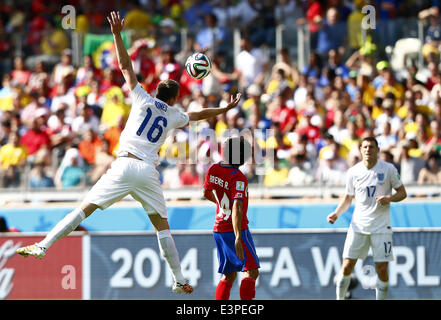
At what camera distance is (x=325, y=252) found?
39.6 feet

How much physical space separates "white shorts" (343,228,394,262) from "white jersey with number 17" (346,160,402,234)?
0.23ft

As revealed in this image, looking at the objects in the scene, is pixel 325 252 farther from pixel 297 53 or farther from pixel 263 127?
pixel 297 53

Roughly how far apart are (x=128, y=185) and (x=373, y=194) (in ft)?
10.8

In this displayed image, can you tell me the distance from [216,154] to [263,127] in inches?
53.3

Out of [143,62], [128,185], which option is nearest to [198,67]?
[128,185]

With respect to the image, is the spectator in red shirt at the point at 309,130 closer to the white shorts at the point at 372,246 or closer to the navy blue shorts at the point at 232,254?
the white shorts at the point at 372,246

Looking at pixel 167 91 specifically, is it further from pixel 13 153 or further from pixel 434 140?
pixel 13 153

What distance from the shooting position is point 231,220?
31.8 feet

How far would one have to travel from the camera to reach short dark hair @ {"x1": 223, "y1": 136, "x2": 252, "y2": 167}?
364 inches

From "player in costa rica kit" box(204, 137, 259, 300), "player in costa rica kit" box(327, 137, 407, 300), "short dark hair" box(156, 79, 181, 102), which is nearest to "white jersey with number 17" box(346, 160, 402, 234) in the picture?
"player in costa rica kit" box(327, 137, 407, 300)

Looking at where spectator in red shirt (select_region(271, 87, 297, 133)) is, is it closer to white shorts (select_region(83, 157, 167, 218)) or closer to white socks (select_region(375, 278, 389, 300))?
white socks (select_region(375, 278, 389, 300))

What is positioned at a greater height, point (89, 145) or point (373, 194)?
point (89, 145)

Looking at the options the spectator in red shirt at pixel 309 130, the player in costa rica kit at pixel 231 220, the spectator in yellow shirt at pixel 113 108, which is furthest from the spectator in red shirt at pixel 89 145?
the player in costa rica kit at pixel 231 220

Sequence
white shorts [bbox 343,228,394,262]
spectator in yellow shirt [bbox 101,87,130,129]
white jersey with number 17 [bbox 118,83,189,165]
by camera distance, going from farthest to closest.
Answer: spectator in yellow shirt [bbox 101,87,130,129]
white shorts [bbox 343,228,394,262]
white jersey with number 17 [bbox 118,83,189,165]
